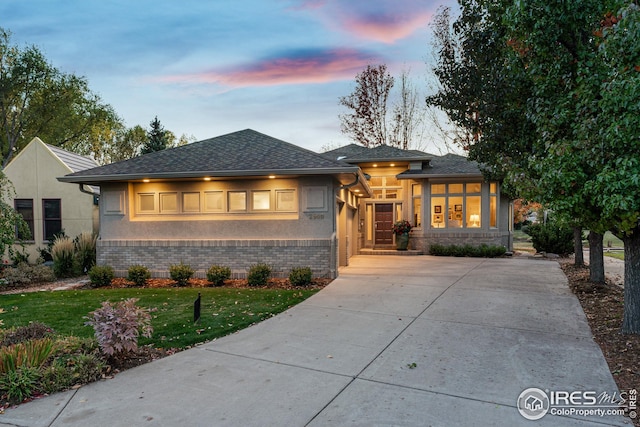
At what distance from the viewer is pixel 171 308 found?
7.87 m

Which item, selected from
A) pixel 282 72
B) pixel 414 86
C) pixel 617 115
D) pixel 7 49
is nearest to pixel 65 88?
pixel 7 49

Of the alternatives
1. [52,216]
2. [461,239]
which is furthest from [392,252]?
[52,216]

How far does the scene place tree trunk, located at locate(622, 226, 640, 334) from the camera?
18.4 ft

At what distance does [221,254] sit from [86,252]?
5.50m

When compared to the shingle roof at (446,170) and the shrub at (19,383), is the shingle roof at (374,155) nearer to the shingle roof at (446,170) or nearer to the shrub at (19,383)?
the shingle roof at (446,170)

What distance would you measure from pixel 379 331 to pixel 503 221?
1320 cm

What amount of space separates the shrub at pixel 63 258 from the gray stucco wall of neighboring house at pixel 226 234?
1726 mm

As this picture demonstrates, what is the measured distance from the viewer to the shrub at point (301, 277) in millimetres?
9938

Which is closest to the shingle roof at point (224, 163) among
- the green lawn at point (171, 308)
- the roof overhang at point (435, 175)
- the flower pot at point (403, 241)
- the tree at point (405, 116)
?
the green lawn at point (171, 308)

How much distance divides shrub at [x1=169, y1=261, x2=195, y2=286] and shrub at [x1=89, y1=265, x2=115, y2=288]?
1.86m

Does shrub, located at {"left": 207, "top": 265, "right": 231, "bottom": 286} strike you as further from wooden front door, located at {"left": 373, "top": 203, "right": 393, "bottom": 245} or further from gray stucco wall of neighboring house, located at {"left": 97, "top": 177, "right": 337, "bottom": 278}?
wooden front door, located at {"left": 373, "top": 203, "right": 393, "bottom": 245}

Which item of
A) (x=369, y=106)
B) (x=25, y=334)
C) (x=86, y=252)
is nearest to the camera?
(x=25, y=334)

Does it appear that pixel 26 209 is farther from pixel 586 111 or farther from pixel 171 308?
pixel 586 111

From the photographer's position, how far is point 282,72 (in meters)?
15.2
